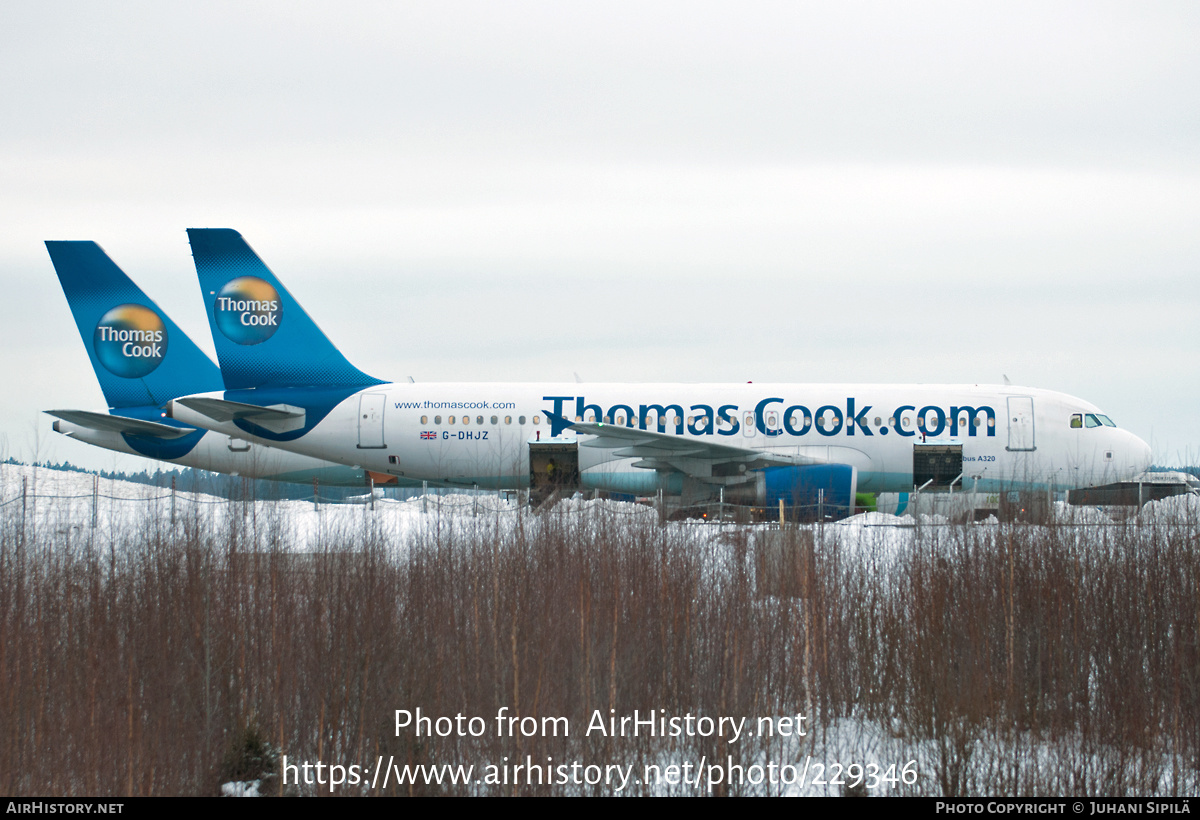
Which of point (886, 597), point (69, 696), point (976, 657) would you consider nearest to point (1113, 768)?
point (976, 657)

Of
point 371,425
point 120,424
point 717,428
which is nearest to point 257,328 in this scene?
point 371,425

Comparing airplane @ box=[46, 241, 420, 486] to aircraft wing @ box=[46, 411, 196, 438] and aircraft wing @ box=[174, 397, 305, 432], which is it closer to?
aircraft wing @ box=[46, 411, 196, 438]

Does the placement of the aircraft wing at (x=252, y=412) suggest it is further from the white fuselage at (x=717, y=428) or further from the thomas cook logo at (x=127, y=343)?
the thomas cook logo at (x=127, y=343)

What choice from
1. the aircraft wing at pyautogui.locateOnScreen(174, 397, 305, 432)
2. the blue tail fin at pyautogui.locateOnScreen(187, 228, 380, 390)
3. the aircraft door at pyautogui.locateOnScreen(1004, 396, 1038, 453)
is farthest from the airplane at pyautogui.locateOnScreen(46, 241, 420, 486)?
the aircraft door at pyautogui.locateOnScreen(1004, 396, 1038, 453)

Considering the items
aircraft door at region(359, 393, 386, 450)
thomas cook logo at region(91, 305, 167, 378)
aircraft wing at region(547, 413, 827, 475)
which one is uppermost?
thomas cook logo at region(91, 305, 167, 378)

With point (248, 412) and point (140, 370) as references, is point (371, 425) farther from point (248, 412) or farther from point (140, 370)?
point (140, 370)

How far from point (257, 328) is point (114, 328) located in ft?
16.4

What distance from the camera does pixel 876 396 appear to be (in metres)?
26.8

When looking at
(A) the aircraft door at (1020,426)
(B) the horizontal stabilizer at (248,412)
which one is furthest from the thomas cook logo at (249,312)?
(A) the aircraft door at (1020,426)

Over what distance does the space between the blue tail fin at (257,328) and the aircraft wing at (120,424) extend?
2083mm

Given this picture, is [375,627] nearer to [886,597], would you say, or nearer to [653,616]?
[653,616]

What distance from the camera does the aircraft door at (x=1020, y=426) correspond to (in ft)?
88.2

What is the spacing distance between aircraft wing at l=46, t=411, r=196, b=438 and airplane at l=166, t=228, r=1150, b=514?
6.00 ft

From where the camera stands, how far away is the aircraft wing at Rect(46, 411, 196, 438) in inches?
Result: 1065
